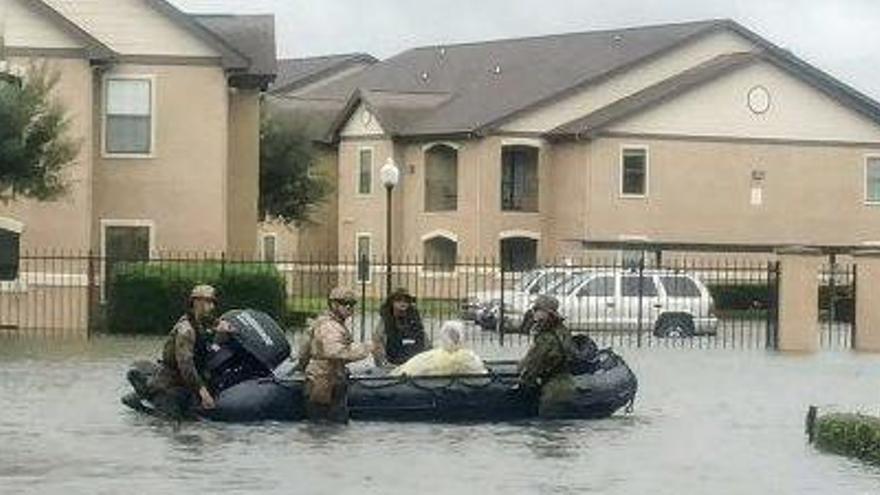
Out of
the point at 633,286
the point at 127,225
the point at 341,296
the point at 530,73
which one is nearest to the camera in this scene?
the point at 341,296

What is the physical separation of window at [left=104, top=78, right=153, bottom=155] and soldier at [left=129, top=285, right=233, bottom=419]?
2679 cm

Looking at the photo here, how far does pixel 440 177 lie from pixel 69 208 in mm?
24883

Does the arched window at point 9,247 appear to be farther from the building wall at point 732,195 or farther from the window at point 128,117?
the building wall at point 732,195

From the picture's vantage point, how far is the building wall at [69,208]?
5125 centimetres

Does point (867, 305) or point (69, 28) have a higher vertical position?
point (69, 28)

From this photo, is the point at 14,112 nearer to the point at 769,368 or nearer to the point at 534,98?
the point at 769,368

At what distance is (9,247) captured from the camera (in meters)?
A: 51.7

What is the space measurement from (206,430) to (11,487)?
18.8 feet

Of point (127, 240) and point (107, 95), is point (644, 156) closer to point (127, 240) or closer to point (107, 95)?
point (127, 240)

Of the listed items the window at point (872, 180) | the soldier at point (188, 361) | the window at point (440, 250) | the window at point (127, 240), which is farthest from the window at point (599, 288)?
the soldier at point (188, 361)

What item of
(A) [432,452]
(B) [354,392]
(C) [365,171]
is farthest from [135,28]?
(A) [432,452]

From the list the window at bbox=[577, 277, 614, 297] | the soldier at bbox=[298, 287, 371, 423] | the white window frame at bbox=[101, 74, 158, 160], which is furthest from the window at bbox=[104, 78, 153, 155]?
the soldier at bbox=[298, 287, 371, 423]

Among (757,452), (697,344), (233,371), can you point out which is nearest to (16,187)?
(697,344)

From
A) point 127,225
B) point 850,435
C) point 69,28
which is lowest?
point 850,435
